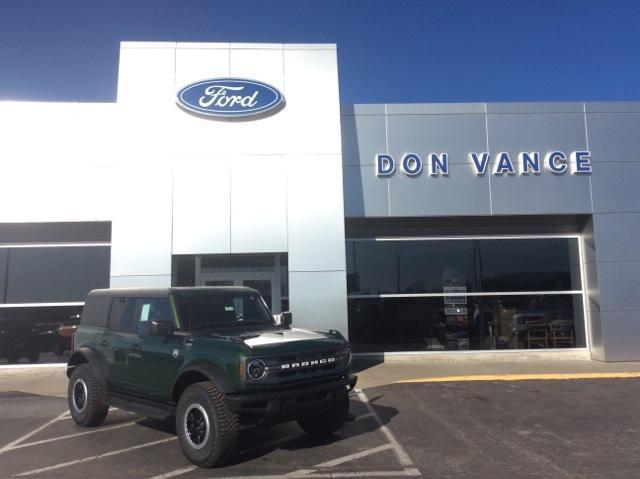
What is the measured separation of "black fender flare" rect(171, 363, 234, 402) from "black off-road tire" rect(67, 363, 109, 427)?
1.78 meters

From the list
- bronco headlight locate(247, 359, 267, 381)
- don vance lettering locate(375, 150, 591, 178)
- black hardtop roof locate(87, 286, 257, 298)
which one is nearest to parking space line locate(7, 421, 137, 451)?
black hardtop roof locate(87, 286, 257, 298)

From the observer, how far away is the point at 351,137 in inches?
534

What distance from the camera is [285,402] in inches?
224

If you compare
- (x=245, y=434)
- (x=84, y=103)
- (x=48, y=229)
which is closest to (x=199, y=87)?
(x=84, y=103)

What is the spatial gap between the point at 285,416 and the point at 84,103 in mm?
10403

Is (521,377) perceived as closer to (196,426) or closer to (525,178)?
(525,178)

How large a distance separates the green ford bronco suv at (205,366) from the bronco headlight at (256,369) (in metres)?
0.01

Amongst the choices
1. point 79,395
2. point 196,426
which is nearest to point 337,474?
point 196,426

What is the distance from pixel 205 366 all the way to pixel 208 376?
15 centimetres

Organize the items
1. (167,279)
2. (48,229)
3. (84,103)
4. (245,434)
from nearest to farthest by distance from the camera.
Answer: (245,434), (167,279), (84,103), (48,229)

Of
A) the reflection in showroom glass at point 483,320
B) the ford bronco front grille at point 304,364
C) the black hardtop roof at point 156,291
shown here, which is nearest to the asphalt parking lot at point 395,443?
the ford bronco front grille at point 304,364

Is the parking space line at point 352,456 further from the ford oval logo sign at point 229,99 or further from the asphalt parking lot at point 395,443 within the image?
the ford oval logo sign at point 229,99

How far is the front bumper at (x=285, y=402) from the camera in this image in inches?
218

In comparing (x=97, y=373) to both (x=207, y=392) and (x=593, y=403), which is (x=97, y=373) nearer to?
A: (x=207, y=392)
